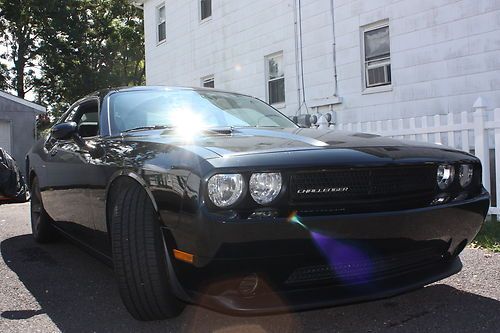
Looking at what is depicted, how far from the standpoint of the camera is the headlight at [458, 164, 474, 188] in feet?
10.0

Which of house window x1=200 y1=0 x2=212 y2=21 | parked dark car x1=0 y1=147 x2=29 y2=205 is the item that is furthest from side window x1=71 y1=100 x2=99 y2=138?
house window x1=200 y1=0 x2=212 y2=21

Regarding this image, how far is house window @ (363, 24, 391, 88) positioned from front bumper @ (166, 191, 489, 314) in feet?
22.2

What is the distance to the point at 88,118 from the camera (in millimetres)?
4324

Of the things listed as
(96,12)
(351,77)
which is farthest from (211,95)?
(96,12)

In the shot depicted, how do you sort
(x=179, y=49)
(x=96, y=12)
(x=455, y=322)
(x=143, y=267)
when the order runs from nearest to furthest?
(x=143, y=267), (x=455, y=322), (x=179, y=49), (x=96, y=12)

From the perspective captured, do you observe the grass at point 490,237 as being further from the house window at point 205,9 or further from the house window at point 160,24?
the house window at point 160,24

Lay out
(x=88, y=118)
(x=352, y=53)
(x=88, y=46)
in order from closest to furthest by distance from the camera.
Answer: (x=88, y=118), (x=352, y=53), (x=88, y=46)

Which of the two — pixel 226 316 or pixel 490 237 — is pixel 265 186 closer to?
pixel 226 316

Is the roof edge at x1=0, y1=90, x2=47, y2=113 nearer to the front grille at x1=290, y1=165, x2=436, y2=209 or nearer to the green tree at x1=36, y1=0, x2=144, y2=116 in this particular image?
the green tree at x1=36, y1=0, x2=144, y2=116

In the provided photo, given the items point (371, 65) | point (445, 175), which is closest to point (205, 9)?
point (371, 65)

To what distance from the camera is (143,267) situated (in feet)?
8.73

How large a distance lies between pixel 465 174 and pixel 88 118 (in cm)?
295

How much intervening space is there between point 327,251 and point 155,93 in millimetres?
2142

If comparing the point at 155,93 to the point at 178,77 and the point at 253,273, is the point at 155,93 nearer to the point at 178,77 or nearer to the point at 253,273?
the point at 253,273
